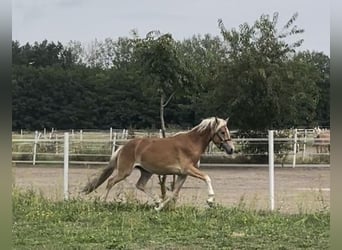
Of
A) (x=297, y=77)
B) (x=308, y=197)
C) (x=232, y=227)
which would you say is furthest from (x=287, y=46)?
(x=232, y=227)

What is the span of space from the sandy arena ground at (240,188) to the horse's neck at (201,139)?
75cm

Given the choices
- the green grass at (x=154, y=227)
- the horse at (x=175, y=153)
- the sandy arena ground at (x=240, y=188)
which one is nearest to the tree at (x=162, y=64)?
the sandy arena ground at (x=240, y=188)

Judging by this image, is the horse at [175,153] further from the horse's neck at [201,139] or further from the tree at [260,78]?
the tree at [260,78]

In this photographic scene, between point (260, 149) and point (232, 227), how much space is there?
32.3ft

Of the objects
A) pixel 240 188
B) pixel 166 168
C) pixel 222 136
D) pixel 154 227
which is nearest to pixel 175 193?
pixel 166 168

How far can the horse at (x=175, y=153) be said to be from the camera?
22.8 ft

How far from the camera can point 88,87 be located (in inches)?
1705

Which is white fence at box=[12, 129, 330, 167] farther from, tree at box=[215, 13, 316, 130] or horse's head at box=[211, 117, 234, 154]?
horse's head at box=[211, 117, 234, 154]

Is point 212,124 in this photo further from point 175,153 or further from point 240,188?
point 240,188

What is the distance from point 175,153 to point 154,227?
1.65 m

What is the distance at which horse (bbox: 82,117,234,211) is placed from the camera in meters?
6.94

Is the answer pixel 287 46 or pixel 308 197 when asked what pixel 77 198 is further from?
pixel 287 46

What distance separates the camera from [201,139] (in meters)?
7.09

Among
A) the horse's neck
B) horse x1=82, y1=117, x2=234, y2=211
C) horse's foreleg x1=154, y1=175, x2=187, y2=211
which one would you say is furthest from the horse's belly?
the horse's neck
